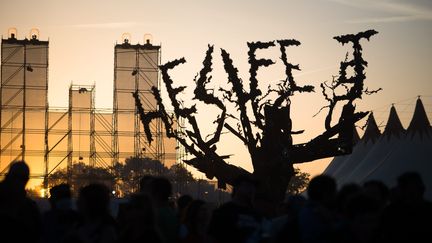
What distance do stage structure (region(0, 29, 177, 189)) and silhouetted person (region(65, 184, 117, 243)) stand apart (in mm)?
52106

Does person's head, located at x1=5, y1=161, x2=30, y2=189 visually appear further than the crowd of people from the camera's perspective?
Yes

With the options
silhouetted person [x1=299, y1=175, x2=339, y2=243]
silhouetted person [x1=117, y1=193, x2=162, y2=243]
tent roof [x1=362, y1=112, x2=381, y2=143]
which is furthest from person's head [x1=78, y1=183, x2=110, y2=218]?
tent roof [x1=362, y1=112, x2=381, y2=143]

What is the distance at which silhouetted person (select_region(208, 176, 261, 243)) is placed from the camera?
8.57m

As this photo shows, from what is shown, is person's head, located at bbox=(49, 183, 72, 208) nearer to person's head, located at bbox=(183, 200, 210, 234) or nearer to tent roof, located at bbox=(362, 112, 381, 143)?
person's head, located at bbox=(183, 200, 210, 234)

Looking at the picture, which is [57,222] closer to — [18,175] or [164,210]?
[18,175]

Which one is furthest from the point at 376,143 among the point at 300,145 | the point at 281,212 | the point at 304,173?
the point at 304,173

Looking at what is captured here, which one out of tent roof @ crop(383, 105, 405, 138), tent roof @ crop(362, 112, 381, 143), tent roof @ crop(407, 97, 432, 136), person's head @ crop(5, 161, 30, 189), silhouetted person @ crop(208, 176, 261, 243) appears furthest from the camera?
tent roof @ crop(362, 112, 381, 143)

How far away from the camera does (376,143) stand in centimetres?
4409

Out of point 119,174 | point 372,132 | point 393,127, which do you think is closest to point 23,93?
point 119,174

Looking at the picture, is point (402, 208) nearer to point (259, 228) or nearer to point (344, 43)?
point (259, 228)

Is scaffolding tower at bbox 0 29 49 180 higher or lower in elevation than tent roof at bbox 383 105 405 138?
higher

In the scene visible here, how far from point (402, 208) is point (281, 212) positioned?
3256 mm

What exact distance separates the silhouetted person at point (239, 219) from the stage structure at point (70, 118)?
50.8 m

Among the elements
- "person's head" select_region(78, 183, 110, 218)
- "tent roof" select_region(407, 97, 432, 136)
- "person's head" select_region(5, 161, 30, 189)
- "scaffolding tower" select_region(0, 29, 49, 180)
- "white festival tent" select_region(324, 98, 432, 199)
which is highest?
"scaffolding tower" select_region(0, 29, 49, 180)
